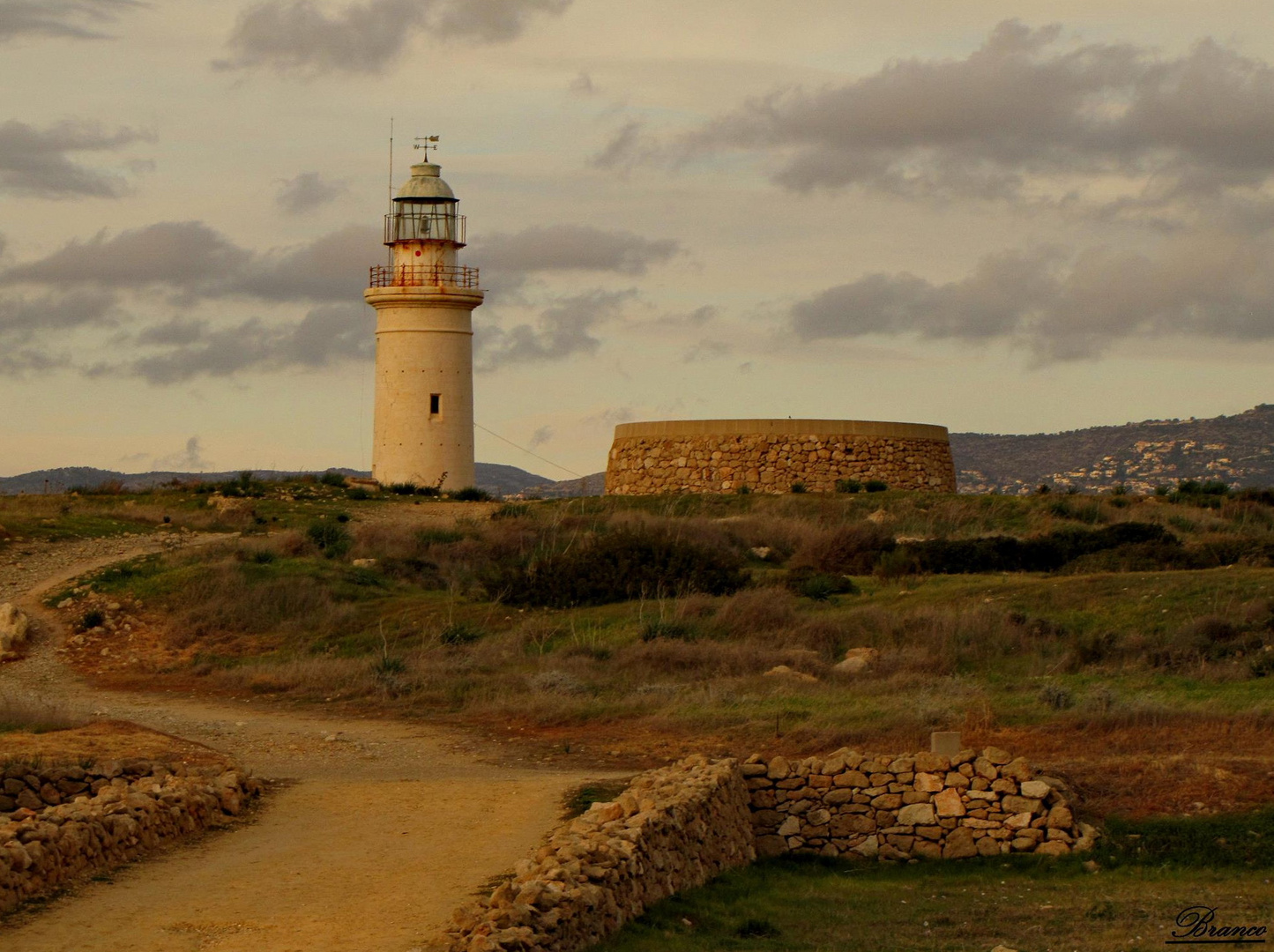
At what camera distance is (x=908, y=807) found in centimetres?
1245

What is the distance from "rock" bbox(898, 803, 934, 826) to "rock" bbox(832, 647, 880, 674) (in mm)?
6185

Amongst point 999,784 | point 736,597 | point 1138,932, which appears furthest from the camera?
point 736,597

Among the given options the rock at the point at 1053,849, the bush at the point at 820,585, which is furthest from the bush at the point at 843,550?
the rock at the point at 1053,849

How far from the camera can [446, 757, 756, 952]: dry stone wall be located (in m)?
7.82

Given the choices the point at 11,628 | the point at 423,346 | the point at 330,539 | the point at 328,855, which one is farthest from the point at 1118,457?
the point at 328,855

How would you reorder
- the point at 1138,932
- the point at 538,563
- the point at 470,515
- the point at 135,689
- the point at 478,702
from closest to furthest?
the point at 1138,932, the point at 478,702, the point at 135,689, the point at 538,563, the point at 470,515

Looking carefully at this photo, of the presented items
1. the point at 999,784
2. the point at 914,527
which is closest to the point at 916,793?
the point at 999,784

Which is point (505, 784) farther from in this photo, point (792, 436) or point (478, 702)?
point (792, 436)

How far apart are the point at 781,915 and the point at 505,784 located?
149 inches

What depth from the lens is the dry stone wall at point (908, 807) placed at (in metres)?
12.2

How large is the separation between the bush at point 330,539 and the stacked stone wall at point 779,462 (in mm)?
7650

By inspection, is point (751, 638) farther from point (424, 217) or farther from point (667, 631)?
point (424, 217)

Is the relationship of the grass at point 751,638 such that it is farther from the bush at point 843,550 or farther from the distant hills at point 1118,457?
the distant hills at point 1118,457

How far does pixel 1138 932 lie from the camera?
9.75 meters
